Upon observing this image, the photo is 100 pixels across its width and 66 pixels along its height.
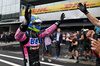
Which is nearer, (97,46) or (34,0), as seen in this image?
(97,46)

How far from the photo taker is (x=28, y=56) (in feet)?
8.33

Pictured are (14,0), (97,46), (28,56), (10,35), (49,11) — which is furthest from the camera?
(14,0)

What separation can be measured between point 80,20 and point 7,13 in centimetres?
1935

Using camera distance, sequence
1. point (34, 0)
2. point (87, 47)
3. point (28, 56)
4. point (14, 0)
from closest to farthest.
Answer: point (28, 56)
point (87, 47)
point (34, 0)
point (14, 0)

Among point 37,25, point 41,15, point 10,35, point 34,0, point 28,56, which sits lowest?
point 10,35

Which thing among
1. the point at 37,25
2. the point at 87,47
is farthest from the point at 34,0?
the point at 37,25

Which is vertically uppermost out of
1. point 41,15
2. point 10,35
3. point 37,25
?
point 41,15

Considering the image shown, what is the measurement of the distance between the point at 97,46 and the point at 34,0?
891 inches

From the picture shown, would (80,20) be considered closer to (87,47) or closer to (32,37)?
(87,47)

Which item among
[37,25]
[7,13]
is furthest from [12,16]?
[37,25]

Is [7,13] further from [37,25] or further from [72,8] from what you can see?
[37,25]

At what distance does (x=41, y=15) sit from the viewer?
17.5 meters

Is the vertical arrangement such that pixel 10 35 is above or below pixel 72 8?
below

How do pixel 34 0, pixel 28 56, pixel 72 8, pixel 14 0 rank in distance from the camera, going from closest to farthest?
pixel 28 56, pixel 72 8, pixel 34 0, pixel 14 0
